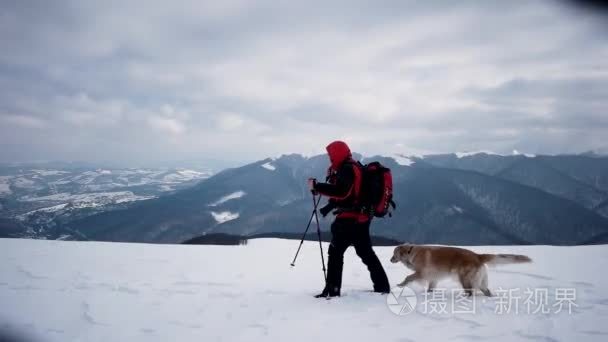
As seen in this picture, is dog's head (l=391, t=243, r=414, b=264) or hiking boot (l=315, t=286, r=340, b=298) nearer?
hiking boot (l=315, t=286, r=340, b=298)

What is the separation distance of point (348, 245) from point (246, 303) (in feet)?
7.23

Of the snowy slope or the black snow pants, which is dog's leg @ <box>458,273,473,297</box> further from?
the black snow pants

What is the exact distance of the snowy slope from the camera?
5.08m

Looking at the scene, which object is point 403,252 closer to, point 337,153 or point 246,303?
point 337,153

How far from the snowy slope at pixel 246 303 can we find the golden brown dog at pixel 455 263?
304 mm

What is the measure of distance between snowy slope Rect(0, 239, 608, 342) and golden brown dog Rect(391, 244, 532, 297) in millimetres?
304

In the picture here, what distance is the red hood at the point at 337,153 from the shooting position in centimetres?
669

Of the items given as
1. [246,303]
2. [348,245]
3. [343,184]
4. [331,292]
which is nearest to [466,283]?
[348,245]

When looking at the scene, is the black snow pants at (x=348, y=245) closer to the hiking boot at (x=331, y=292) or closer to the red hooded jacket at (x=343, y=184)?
the hiking boot at (x=331, y=292)

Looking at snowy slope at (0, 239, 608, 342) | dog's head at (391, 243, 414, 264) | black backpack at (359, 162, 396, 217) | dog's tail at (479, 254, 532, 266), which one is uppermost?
black backpack at (359, 162, 396, 217)

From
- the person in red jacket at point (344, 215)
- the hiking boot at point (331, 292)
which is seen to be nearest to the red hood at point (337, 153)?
the person in red jacket at point (344, 215)

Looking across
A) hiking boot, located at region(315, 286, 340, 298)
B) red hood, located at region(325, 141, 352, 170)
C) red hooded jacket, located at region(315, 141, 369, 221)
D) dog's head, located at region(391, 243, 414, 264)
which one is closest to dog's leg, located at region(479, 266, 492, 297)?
dog's head, located at region(391, 243, 414, 264)

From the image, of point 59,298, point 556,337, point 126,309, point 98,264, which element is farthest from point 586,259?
point 98,264

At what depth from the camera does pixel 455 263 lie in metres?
6.63
